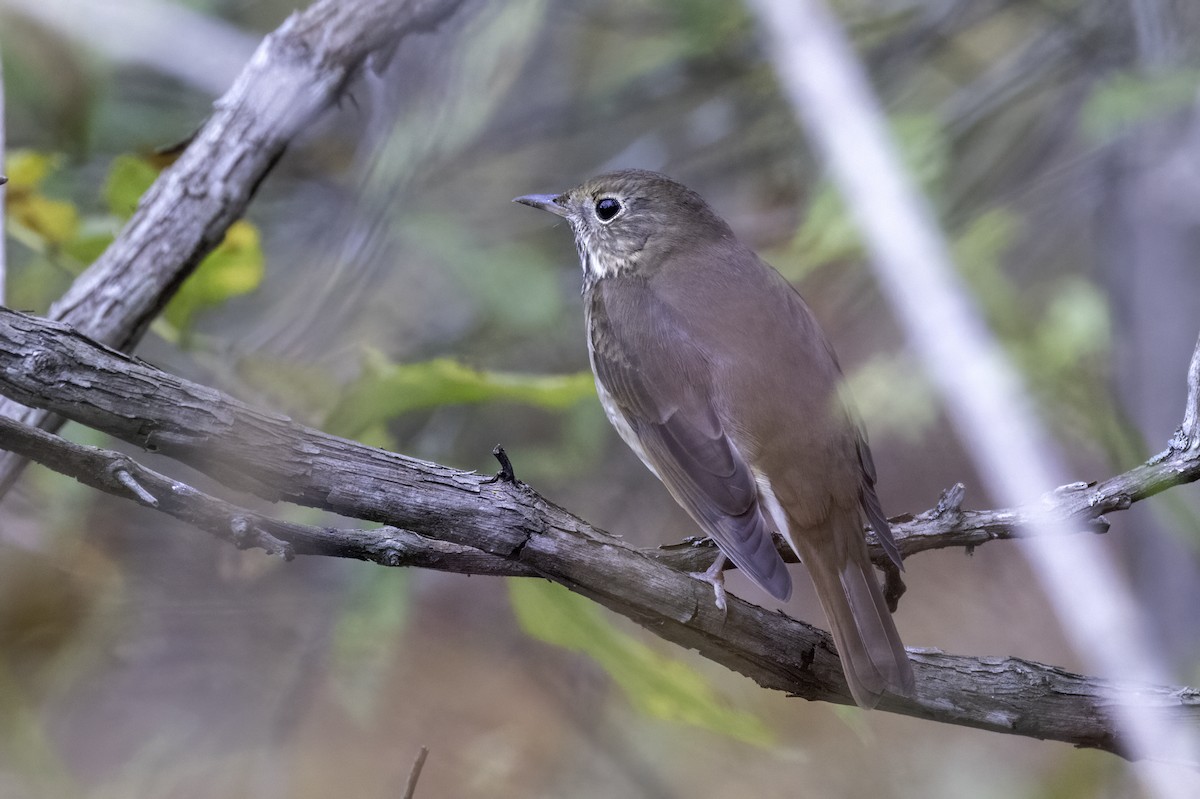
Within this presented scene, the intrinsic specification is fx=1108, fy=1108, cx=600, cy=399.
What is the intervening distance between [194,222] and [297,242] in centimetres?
170

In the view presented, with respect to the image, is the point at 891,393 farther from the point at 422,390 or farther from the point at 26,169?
the point at 26,169

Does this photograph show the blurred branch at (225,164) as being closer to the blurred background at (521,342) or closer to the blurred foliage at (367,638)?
the blurred background at (521,342)

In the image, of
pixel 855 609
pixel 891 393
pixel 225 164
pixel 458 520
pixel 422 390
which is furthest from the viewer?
pixel 891 393

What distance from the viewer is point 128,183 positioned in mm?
2879

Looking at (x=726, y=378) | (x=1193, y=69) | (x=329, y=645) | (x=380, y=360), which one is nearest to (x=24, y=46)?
(x=380, y=360)

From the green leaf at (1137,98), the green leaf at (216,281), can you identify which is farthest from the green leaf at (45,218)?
the green leaf at (1137,98)

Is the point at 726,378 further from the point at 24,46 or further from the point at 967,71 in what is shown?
the point at 967,71

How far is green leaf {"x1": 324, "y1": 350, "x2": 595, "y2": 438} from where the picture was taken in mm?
2537

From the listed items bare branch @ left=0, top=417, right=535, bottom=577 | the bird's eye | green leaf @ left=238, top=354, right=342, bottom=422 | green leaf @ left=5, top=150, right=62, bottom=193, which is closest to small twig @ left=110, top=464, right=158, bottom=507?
bare branch @ left=0, top=417, right=535, bottom=577

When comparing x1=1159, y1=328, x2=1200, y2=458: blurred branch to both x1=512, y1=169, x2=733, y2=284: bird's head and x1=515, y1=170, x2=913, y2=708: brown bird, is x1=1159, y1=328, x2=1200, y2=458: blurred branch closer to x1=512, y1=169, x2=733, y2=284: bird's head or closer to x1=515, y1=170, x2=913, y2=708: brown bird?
x1=515, y1=170, x2=913, y2=708: brown bird

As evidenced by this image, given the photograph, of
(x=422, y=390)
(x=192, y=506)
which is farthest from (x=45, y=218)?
(x=192, y=506)

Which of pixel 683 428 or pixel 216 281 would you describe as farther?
pixel 216 281

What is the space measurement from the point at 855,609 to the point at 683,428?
1.79 ft

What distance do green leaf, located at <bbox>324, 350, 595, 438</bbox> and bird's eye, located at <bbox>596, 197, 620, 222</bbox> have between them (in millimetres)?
579
